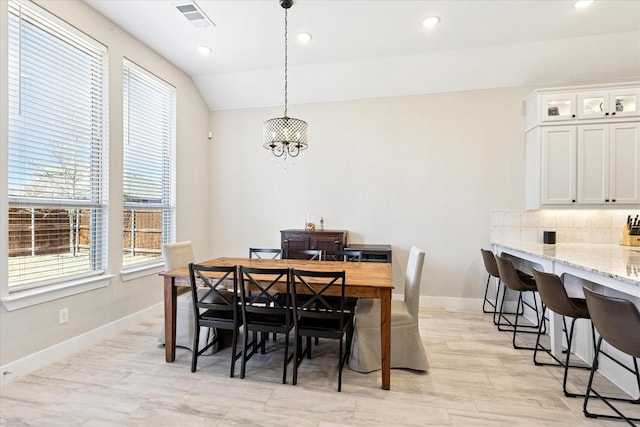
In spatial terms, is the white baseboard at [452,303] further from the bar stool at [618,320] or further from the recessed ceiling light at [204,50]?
the recessed ceiling light at [204,50]

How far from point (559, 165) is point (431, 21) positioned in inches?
89.3

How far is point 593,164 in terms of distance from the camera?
3.57 metres

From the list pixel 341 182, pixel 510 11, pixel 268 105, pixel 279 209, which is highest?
pixel 510 11

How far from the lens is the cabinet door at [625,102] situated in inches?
136

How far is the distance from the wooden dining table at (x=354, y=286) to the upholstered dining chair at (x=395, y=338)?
21cm

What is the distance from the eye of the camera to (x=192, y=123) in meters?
4.62

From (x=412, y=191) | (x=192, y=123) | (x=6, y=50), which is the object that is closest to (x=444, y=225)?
(x=412, y=191)

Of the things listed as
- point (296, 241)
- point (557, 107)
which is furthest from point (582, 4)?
point (296, 241)

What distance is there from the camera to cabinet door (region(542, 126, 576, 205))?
363cm

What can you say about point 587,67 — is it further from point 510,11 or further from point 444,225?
point 444,225

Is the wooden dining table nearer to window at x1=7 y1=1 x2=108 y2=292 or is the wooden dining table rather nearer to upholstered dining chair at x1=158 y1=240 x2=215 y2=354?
upholstered dining chair at x1=158 y1=240 x2=215 y2=354

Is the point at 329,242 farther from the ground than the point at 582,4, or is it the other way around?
the point at 582,4

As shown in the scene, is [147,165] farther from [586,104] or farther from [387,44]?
[586,104]

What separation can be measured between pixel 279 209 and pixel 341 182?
1.06 metres
